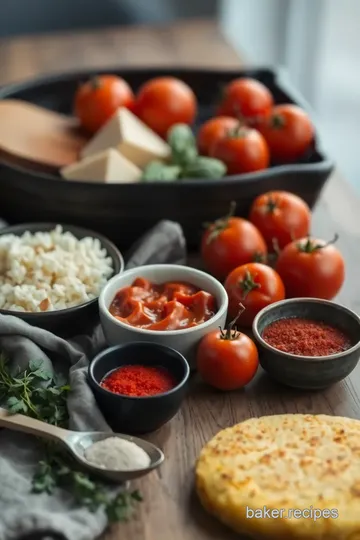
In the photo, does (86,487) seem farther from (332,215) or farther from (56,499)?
(332,215)

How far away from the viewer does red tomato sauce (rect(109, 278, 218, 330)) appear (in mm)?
1355

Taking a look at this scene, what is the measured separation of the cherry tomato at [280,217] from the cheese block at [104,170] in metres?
0.26

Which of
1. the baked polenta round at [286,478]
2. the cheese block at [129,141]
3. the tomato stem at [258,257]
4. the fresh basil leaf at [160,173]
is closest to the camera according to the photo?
the baked polenta round at [286,478]

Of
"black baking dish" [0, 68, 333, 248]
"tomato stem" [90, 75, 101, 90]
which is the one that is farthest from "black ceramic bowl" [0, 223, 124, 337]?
"tomato stem" [90, 75, 101, 90]

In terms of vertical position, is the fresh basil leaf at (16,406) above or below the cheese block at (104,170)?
below

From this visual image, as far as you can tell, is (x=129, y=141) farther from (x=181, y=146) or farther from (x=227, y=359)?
(x=227, y=359)

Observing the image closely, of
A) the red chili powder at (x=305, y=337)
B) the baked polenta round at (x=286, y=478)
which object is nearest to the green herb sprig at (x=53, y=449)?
the baked polenta round at (x=286, y=478)

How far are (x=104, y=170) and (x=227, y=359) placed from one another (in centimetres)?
56

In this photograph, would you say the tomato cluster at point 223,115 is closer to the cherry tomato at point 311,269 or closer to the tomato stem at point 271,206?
the tomato stem at point 271,206

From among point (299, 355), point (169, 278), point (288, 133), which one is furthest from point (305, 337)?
point (288, 133)

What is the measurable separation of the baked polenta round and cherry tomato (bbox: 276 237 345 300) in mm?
324

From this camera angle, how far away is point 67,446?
1153 millimetres

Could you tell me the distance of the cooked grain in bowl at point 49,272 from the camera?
142 cm

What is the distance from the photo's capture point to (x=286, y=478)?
109cm
